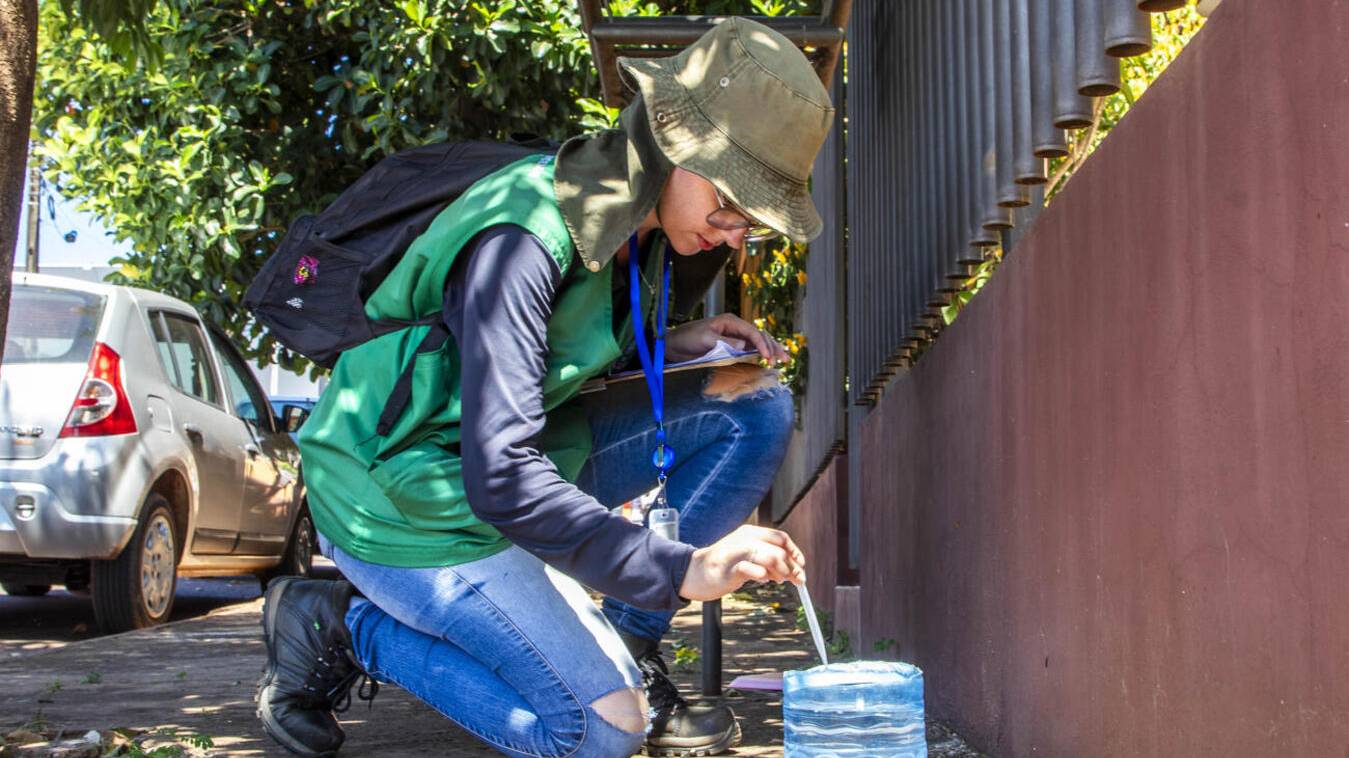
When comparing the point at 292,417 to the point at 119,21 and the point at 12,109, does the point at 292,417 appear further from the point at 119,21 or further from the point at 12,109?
the point at 12,109

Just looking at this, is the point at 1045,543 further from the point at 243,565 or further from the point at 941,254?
the point at 243,565

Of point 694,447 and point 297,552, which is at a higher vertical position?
point 694,447

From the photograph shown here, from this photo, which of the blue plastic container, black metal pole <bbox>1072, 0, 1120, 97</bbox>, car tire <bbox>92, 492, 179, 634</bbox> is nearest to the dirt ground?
car tire <bbox>92, 492, 179, 634</bbox>

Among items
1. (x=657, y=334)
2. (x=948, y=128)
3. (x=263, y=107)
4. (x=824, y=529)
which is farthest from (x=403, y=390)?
(x=263, y=107)

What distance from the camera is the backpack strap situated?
2.93 metres

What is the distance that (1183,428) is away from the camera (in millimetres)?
1949

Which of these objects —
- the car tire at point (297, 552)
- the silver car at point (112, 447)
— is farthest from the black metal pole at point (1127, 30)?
the car tire at point (297, 552)

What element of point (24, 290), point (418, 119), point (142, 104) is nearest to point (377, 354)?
point (24, 290)

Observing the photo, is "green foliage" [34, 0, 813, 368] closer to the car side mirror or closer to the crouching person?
the car side mirror

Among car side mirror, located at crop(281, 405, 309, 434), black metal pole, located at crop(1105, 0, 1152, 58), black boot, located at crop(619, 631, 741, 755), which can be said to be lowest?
black boot, located at crop(619, 631, 741, 755)

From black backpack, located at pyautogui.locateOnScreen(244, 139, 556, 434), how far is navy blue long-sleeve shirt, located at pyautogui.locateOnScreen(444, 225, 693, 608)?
37cm

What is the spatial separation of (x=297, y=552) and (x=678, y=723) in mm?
7272

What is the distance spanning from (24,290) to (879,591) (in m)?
4.55

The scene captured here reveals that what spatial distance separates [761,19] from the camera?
15.8 feet
